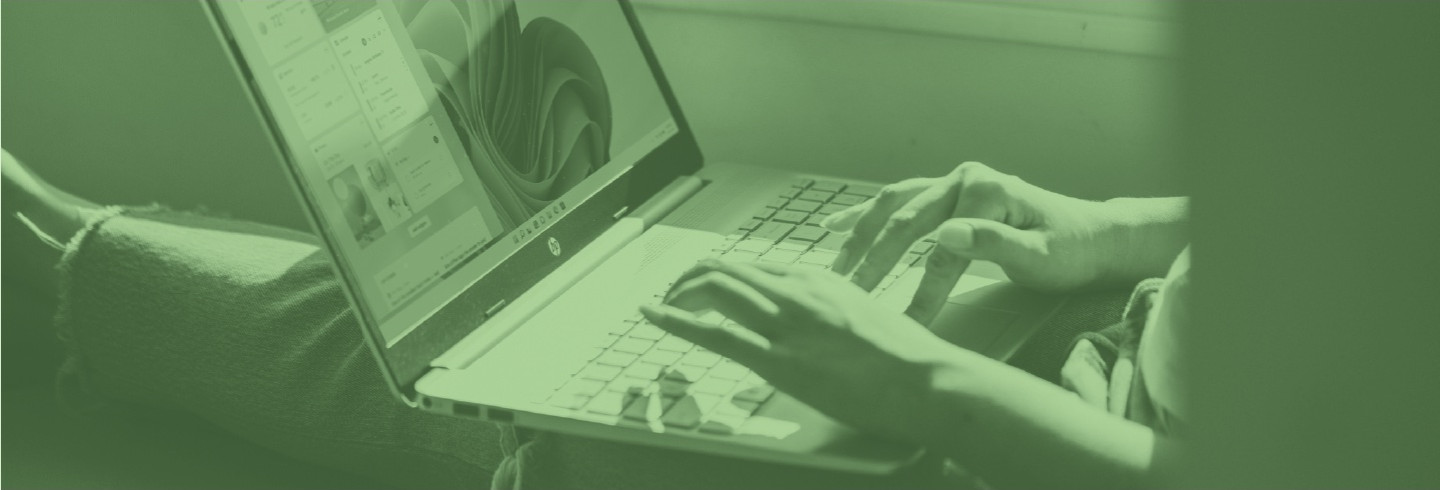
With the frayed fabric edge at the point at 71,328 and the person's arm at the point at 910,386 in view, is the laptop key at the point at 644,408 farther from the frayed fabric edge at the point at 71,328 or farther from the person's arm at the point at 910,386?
the frayed fabric edge at the point at 71,328

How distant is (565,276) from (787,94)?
388 millimetres

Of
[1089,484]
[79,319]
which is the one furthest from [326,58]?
[1089,484]

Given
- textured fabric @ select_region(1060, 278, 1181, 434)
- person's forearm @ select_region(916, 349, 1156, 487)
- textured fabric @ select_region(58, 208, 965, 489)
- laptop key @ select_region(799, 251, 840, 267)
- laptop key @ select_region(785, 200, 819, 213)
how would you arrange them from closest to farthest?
1. person's forearm @ select_region(916, 349, 1156, 487)
2. textured fabric @ select_region(1060, 278, 1181, 434)
3. textured fabric @ select_region(58, 208, 965, 489)
4. laptop key @ select_region(799, 251, 840, 267)
5. laptop key @ select_region(785, 200, 819, 213)

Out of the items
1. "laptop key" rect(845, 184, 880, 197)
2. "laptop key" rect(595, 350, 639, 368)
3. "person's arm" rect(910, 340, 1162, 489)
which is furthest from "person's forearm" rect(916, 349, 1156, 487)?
"laptop key" rect(845, 184, 880, 197)

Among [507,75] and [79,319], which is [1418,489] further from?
[79,319]

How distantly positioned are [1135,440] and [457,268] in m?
0.44

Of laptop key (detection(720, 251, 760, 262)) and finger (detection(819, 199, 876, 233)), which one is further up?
finger (detection(819, 199, 876, 233))

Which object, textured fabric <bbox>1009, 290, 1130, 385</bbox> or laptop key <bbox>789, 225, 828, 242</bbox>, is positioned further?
laptop key <bbox>789, 225, 828, 242</bbox>

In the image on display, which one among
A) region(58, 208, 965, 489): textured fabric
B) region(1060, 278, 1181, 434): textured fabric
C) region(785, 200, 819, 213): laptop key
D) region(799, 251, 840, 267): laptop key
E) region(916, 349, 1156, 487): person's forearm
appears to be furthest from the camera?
region(785, 200, 819, 213): laptop key

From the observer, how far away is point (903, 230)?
84cm

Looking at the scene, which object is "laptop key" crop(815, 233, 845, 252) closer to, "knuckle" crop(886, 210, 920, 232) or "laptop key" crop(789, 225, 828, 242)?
"laptop key" crop(789, 225, 828, 242)

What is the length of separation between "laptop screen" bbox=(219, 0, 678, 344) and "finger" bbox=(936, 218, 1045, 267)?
1.02 ft

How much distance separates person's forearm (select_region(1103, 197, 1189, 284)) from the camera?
90cm

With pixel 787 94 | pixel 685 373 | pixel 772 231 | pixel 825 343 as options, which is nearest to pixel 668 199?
pixel 772 231
